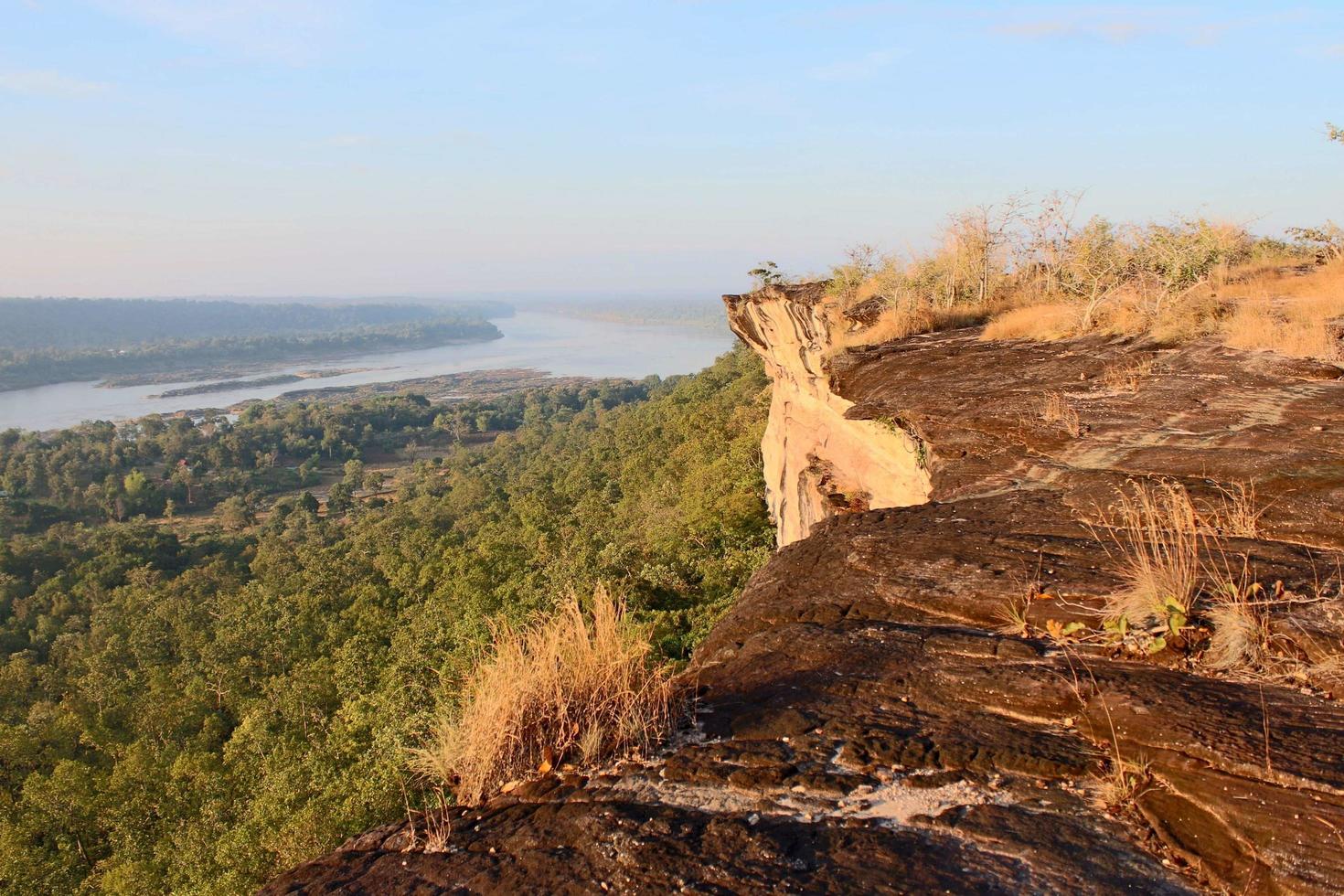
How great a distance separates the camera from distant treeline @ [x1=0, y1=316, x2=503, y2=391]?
436 ft

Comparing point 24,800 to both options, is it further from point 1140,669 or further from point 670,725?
point 1140,669

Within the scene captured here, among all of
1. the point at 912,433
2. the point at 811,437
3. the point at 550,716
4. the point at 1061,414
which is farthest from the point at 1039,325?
the point at 550,716

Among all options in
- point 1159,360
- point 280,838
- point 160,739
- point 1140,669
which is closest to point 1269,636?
point 1140,669

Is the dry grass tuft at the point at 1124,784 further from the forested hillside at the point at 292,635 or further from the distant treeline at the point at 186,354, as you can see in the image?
the distant treeline at the point at 186,354

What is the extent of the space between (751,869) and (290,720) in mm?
19555

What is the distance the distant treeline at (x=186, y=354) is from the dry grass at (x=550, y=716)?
154562mm

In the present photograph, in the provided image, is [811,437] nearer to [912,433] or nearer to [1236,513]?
[912,433]

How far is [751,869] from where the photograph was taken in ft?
9.11

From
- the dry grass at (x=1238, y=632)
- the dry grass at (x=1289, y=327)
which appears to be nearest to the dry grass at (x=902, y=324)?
the dry grass at (x=1289, y=327)

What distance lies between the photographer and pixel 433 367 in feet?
477

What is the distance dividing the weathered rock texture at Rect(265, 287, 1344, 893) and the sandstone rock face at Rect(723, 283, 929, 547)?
3.07 m

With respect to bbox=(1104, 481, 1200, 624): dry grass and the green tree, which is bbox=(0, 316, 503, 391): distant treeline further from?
bbox=(1104, 481, 1200, 624): dry grass

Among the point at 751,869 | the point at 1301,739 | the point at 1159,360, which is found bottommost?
the point at 751,869

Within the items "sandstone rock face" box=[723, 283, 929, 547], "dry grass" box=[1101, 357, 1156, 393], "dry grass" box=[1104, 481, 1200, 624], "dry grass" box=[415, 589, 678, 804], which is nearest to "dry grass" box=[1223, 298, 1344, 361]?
"dry grass" box=[1101, 357, 1156, 393]
